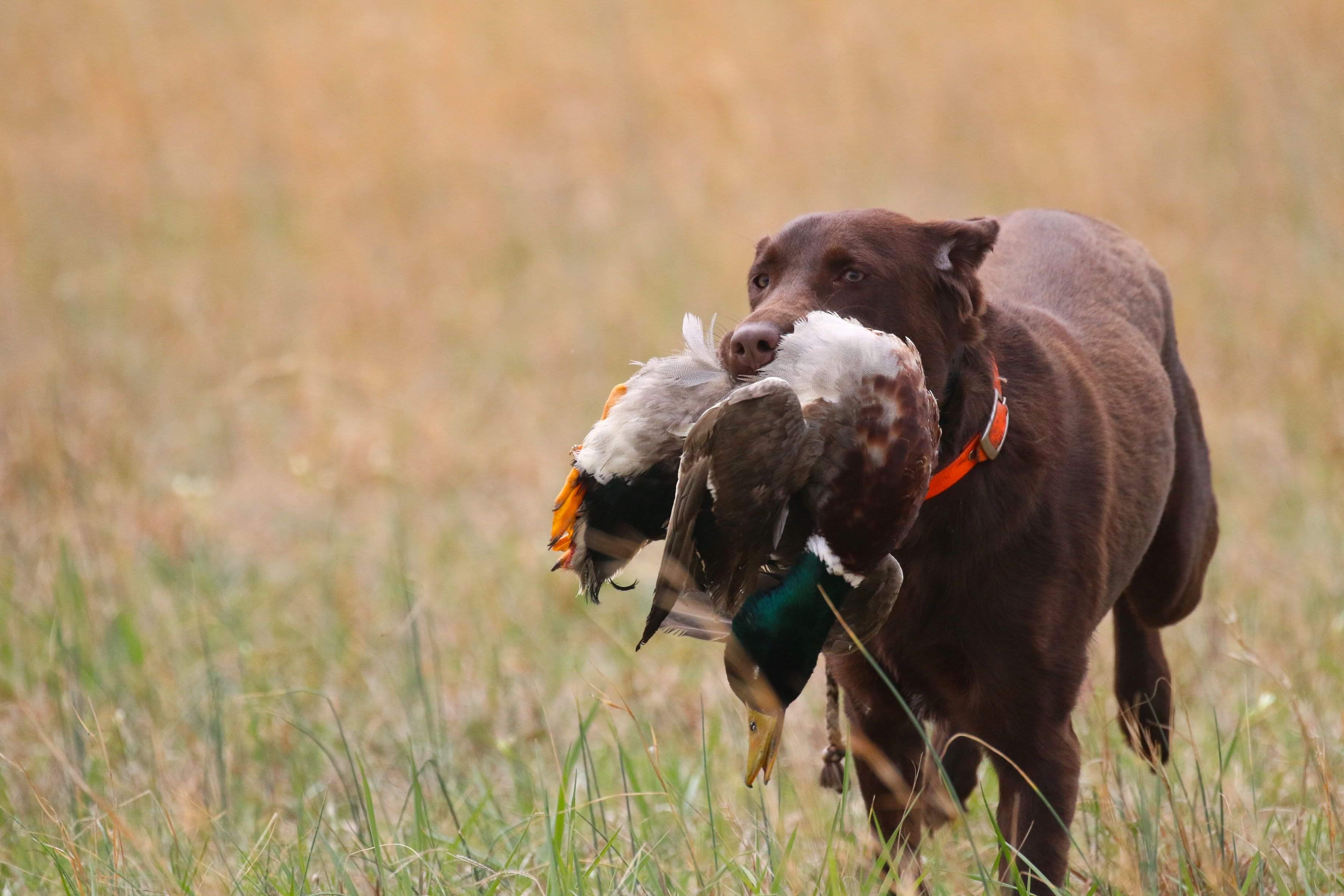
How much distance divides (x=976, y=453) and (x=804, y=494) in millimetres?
502

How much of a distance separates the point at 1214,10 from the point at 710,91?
11.1 feet

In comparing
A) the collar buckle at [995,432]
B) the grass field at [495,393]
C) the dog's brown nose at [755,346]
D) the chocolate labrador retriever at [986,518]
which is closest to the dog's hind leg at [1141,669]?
the grass field at [495,393]

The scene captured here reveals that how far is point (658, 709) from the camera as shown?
3.83m

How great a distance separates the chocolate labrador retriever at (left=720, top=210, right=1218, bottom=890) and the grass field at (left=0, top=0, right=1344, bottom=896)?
0.14 meters

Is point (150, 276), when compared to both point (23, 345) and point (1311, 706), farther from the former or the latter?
point (1311, 706)

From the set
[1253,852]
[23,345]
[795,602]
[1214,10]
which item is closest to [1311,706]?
[1253,852]

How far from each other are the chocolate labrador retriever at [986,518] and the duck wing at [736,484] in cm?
30

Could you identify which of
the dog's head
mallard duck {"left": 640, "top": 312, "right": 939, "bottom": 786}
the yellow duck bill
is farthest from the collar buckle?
the yellow duck bill

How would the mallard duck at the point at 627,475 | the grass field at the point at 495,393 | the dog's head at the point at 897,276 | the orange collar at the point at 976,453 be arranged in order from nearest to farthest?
1. the mallard duck at the point at 627,475
2. the orange collar at the point at 976,453
3. the dog's head at the point at 897,276
4. the grass field at the point at 495,393

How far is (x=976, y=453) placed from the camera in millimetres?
2371

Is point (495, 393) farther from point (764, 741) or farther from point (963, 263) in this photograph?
point (764, 741)

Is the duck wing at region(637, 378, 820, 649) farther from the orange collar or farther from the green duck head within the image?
the orange collar

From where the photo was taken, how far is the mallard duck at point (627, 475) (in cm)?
211

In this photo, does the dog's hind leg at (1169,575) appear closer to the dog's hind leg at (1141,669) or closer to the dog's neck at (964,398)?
the dog's hind leg at (1141,669)
